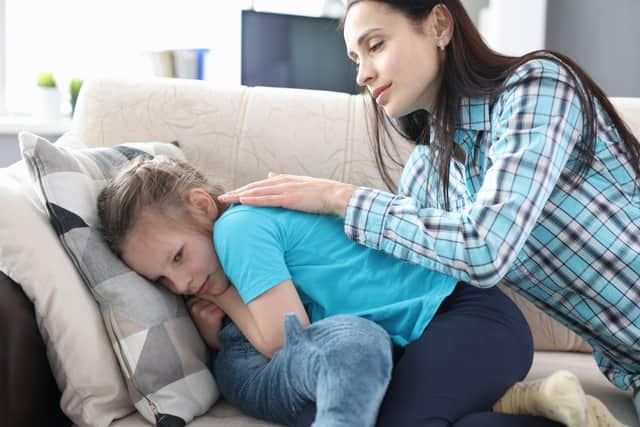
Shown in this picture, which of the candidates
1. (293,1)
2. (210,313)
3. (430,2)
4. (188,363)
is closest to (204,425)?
(188,363)

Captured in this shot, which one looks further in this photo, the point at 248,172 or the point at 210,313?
the point at 248,172

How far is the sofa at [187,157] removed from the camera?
1115 mm

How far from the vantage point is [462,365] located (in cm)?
109

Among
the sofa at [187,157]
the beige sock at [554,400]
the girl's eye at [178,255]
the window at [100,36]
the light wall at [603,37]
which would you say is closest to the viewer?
the beige sock at [554,400]

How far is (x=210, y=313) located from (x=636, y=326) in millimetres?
708

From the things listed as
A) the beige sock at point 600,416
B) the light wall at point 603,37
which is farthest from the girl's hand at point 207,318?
the light wall at point 603,37

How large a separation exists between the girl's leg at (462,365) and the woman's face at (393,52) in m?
0.35

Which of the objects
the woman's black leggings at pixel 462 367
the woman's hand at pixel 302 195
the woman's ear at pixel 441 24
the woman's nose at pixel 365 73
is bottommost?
the woman's black leggings at pixel 462 367

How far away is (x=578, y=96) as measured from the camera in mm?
1098

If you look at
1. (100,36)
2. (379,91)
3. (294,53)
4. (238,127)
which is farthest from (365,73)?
(100,36)

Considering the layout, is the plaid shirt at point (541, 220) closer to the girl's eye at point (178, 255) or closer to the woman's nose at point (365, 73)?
the woman's nose at point (365, 73)

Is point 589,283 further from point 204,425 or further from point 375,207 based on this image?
point 204,425

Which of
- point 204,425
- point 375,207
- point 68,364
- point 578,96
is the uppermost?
point 578,96

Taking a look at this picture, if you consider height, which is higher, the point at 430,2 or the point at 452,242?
the point at 430,2
